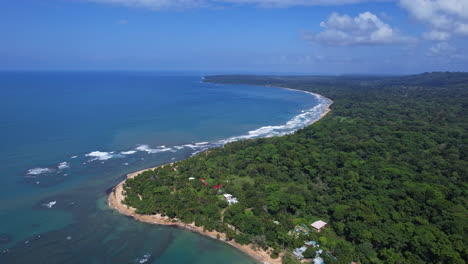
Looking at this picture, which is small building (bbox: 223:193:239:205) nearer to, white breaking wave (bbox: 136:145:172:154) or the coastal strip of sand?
the coastal strip of sand

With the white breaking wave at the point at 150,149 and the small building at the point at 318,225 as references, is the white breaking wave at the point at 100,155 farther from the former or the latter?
the small building at the point at 318,225

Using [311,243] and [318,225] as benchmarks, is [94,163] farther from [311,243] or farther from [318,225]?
[311,243]

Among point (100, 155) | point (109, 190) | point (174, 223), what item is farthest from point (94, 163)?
point (174, 223)

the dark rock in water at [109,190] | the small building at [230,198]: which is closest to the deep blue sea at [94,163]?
the dark rock in water at [109,190]

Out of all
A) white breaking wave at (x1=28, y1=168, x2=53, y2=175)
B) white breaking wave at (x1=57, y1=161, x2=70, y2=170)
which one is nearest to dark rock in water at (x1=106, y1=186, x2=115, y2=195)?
white breaking wave at (x1=57, y1=161, x2=70, y2=170)

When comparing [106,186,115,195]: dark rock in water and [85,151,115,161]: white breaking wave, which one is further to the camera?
[85,151,115,161]: white breaking wave

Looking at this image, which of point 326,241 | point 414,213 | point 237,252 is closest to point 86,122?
point 237,252

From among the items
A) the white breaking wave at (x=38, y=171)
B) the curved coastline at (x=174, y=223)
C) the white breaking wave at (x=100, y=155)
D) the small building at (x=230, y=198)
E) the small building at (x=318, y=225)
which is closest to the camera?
the curved coastline at (x=174, y=223)
